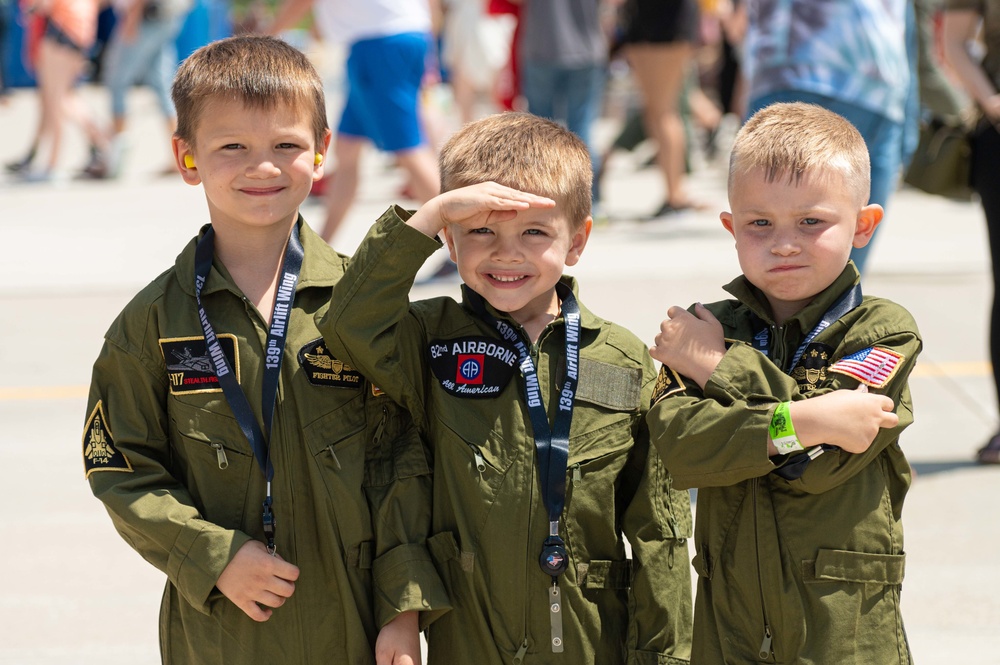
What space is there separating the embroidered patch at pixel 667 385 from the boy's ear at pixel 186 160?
3.40ft

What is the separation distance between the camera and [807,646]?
2.47 meters

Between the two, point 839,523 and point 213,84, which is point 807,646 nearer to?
point 839,523

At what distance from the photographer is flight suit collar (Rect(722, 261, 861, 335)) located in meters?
2.56

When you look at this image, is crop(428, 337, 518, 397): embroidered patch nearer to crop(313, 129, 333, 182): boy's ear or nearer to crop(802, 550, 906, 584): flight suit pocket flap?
crop(313, 129, 333, 182): boy's ear

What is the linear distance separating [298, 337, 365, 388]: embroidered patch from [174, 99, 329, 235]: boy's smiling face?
10.9 inches

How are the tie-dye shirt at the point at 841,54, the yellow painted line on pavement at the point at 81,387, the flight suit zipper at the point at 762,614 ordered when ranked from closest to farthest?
the flight suit zipper at the point at 762,614 → the tie-dye shirt at the point at 841,54 → the yellow painted line on pavement at the point at 81,387

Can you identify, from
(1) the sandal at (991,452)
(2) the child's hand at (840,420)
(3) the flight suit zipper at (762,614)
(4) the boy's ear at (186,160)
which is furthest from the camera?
(1) the sandal at (991,452)

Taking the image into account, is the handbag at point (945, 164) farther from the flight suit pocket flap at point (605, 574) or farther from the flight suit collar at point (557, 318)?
the flight suit pocket flap at point (605, 574)

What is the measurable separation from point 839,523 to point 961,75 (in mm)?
2993

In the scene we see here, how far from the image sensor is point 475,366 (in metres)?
2.67

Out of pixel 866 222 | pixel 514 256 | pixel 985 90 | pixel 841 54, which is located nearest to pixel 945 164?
pixel 985 90

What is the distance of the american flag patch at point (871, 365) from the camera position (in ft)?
8.03

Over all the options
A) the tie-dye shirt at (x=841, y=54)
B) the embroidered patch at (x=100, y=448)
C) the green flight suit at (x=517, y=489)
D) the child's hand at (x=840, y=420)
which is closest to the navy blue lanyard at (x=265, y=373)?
the green flight suit at (x=517, y=489)

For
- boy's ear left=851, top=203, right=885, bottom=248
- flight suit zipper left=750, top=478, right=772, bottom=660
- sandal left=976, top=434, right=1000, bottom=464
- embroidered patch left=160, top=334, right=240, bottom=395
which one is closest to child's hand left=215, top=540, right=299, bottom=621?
embroidered patch left=160, top=334, right=240, bottom=395
